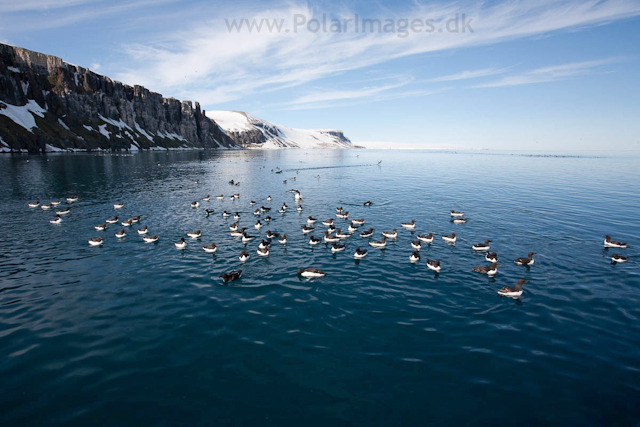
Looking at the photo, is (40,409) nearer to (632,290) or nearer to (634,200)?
(632,290)

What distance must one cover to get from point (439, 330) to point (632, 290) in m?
14.8

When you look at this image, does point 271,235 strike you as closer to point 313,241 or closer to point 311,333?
point 313,241

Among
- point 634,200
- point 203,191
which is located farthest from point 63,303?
point 634,200

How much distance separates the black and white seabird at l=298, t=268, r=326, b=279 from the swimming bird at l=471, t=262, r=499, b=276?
11.1m

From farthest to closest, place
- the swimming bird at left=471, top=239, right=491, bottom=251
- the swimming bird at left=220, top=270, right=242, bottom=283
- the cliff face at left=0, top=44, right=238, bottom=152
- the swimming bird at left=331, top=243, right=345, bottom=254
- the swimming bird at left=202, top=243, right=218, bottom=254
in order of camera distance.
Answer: the cliff face at left=0, top=44, right=238, bottom=152 < the swimming bird at left=471, top=239, right=491, bottom=251 < the swimming bird at left=331, top=243, right=345, bottom=254 < the swimming bird at left=202, top=243, right=218, bottom=254 < the swimming bird at left=220, top=270, right=242, bottom=283

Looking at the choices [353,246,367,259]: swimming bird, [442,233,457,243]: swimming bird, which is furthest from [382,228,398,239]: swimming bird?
[353,246,367,259]: swimming bird

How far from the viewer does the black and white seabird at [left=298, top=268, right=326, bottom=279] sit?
68.6 ft

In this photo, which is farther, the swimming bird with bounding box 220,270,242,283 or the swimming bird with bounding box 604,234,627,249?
the swimming bird with bounding box 604,234,627,249

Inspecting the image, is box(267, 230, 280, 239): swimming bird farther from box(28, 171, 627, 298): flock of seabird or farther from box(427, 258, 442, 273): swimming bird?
box(427, 258, 442, 273): swimming bird

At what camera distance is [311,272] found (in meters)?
20.9

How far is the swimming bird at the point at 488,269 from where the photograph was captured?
69.7 ft

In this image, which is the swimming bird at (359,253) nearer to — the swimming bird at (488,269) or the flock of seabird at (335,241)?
the flock of seabird at (335,241)

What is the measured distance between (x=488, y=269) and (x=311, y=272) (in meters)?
12.5

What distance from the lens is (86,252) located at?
24875 mm
